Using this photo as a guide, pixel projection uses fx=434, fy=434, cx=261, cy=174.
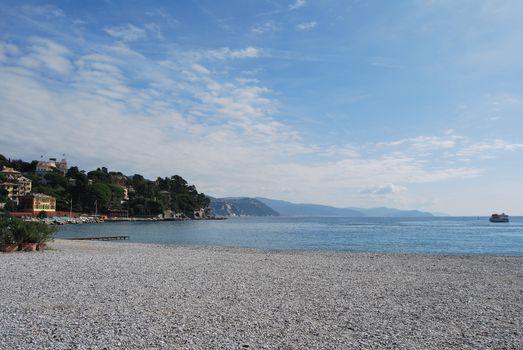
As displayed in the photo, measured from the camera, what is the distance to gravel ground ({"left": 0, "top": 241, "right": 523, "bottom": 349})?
7.87 meters

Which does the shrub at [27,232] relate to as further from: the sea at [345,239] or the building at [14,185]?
the building at [14,185]

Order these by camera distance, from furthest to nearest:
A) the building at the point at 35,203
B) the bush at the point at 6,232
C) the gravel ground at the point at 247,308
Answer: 1. the building at the point at 35,203
2. the bush at the point at 6,232
3. the gravel ground at the point at 247,308

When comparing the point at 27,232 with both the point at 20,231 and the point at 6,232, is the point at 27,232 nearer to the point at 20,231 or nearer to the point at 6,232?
the point at 20,231

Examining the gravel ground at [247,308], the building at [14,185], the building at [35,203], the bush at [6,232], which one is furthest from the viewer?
the building at [14,185]

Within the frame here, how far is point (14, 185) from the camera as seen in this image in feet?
467

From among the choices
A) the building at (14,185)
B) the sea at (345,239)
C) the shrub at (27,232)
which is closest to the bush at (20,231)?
the shrub at (27,232)

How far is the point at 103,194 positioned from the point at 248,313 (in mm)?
155759

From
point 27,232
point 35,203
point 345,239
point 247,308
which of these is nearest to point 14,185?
point 35,203

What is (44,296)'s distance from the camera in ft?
37.1

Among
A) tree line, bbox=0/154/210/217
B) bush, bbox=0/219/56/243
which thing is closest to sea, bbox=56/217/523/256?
bush, bbox=0/219/56/243

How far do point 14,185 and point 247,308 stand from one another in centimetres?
15454

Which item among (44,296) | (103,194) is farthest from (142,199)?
(44,296)

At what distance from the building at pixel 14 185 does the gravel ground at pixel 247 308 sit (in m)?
135

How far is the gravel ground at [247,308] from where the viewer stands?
787 cm
